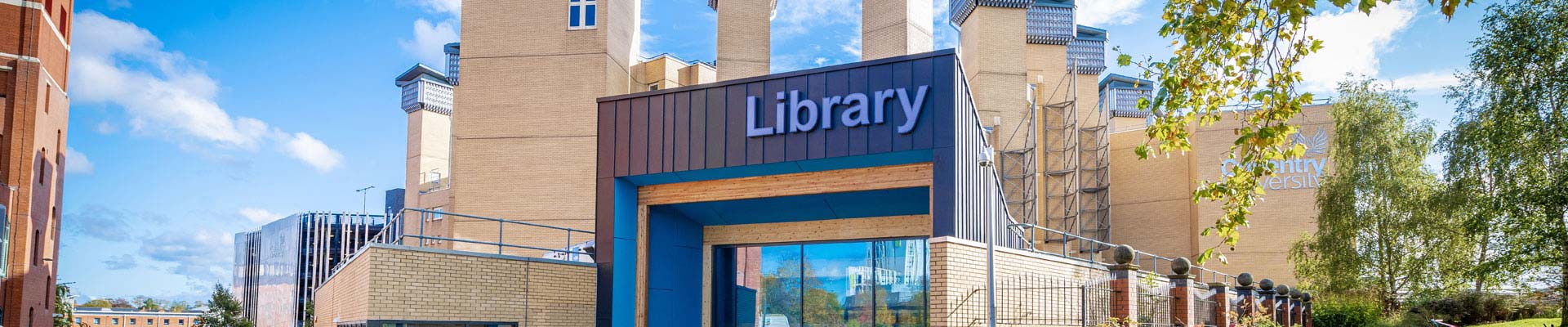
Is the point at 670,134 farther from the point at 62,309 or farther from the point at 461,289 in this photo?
the point at 62,309

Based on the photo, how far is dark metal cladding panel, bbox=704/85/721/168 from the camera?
59.6 feet

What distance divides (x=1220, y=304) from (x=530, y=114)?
23529 millimetres

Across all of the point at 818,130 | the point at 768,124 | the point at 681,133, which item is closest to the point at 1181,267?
the point at 818,130

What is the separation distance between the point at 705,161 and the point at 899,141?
3505mm

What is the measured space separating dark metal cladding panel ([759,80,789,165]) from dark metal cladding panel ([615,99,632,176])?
2.50m

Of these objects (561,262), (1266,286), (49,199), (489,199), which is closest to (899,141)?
(561,262)

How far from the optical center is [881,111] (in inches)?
655

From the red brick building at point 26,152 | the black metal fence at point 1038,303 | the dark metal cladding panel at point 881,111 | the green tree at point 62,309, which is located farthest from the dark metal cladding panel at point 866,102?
the green tree at point 62,309

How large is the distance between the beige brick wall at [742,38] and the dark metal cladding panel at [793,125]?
77.7ft

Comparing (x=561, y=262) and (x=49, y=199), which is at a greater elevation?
(x=49, y=199)

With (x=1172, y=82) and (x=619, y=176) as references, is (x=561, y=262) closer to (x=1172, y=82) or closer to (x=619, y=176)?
(x=619, y=176)

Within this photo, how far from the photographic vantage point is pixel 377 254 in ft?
54.7

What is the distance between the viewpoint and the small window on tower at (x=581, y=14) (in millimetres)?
38094

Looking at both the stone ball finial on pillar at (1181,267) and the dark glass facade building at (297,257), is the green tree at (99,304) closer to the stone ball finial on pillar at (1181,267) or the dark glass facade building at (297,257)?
the dark glass facade building at (297,257)
